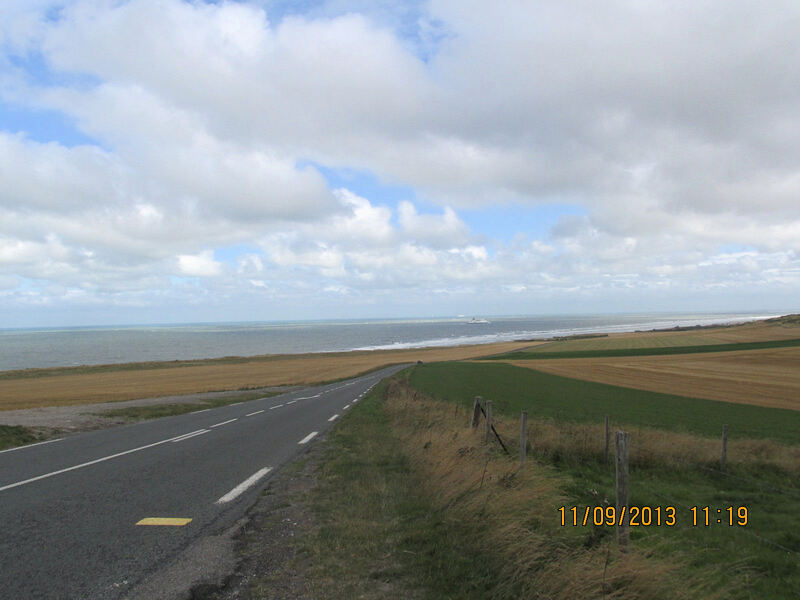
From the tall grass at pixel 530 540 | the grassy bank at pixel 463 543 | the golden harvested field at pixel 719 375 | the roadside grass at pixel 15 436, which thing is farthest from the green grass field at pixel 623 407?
the roadside grass at pixel 15 436

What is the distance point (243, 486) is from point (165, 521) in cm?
208

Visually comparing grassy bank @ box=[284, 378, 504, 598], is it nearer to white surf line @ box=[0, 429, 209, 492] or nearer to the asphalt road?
the asphalt road

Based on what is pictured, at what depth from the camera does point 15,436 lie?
14.4 m

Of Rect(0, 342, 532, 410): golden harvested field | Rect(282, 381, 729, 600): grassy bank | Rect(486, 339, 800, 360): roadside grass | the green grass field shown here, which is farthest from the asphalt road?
Rect(486, 339, 800, 360): roadside grass

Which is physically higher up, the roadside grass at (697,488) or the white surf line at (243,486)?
the white surf line at (243,486)

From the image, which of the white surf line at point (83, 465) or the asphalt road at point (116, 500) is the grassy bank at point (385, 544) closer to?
the asphalt road at point (116, 500)

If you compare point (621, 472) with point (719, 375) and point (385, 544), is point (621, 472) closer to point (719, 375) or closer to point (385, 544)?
point (385, 544)

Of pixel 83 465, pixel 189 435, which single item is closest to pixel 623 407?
pixel 189 435

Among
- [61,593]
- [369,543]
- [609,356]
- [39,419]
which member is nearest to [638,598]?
[369,543]

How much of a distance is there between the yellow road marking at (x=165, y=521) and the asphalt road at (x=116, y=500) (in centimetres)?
5

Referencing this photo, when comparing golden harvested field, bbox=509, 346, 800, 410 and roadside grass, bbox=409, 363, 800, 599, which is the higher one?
roadside grass, bbox=409, 363, 800, 599
